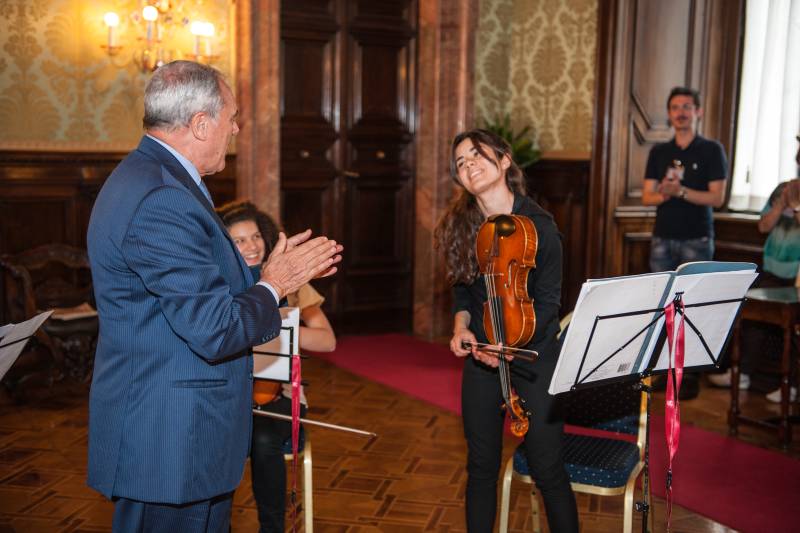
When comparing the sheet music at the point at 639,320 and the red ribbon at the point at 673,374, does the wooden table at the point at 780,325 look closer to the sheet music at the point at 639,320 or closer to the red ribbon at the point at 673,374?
the sheet music at the point at 639,320

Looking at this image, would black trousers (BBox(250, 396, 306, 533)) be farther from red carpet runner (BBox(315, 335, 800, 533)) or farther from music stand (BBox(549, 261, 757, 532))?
red carpet runner (BBox(315, 335, 800, 533))

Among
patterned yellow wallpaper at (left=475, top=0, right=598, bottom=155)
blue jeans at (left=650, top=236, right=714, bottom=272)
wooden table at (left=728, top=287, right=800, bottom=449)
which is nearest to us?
wooden table at (left=728, top=287, right=800, bottom=449)

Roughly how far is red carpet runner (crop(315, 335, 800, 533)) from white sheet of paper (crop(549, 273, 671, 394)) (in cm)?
161

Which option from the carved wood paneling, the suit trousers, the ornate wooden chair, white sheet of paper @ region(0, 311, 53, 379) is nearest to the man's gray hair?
white sheet of paper @ region(0, 311, 53, 379)

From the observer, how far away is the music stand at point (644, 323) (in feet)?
8.36

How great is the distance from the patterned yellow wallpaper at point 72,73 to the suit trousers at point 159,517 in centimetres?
454

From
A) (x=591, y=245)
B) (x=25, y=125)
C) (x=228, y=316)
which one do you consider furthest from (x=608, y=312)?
(x=25, y=125)

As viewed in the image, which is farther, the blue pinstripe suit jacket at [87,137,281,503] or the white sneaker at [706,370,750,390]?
the white sneaker at [706,370,750,390]

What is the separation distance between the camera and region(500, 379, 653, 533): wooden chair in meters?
3.04

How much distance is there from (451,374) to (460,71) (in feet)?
8.31

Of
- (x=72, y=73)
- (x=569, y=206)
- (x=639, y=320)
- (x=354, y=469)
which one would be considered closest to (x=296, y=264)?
(x=639, y=320)

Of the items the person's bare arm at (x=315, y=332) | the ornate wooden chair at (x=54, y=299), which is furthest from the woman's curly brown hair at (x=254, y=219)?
the ornate wooden chair at (x=54, y=299)

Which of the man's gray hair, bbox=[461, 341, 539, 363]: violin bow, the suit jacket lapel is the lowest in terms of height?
bbox=[461, 341, 539, 363]: violin bow

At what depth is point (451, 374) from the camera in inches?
251
